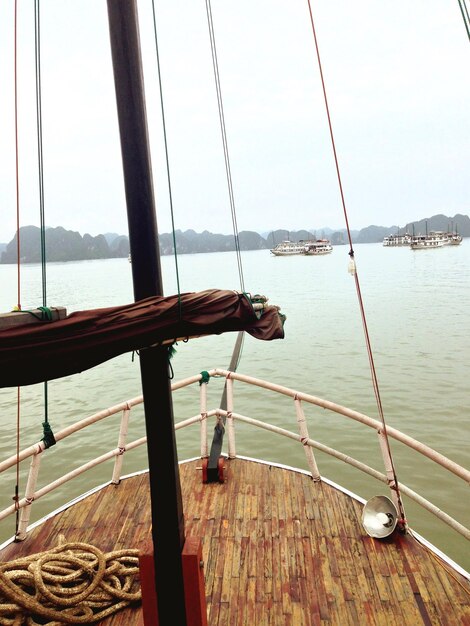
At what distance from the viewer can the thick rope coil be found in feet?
11.1

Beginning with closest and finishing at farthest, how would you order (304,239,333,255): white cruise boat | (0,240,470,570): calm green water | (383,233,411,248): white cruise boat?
(0,240,470,570): calm green water < (304,239,333,255): white cruise boat < (383,233,411,248): white cruise boat

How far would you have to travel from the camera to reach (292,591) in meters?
3.62

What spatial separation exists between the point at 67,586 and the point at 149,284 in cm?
284

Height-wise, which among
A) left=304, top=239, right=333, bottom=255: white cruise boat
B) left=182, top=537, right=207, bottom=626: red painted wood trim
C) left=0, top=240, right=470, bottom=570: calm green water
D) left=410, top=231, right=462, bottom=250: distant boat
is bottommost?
left=0, top=240, right=470, bottom=570: calm green water

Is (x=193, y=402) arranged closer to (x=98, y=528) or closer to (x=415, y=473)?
(x=415, y=473)

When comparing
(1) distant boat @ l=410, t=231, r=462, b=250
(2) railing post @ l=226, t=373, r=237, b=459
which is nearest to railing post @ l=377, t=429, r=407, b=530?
(2) railing post @ l=226, t=373, r=237, b=459

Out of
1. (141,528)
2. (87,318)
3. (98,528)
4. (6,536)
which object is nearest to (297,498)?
(141,528)

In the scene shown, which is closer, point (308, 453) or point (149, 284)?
point (149, 284)

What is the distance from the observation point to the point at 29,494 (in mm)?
4266

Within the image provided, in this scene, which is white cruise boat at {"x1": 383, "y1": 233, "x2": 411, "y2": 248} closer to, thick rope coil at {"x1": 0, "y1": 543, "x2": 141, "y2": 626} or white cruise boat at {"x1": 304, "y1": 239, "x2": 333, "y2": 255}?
white cruise boat at {"x1": 304, "y1": 239, "x2": 333, "y2": 255}

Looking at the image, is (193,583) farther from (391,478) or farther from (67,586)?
(391,478)

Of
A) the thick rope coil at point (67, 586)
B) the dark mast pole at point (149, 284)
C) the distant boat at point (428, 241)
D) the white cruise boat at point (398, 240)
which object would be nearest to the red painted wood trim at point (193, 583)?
the dark mast pole at point (149, 284)

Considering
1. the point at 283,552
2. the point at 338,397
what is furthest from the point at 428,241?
the point at 283,552

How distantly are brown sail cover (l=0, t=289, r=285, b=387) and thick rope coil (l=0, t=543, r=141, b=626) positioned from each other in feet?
7.21
